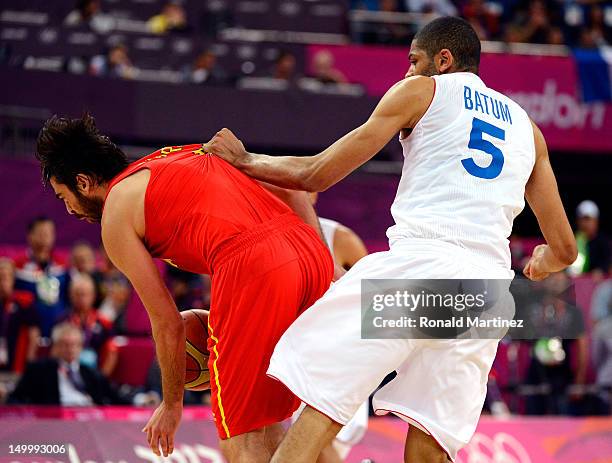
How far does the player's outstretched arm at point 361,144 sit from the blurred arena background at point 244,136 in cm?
303

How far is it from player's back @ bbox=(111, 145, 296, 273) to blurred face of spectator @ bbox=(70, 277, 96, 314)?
4.88 m

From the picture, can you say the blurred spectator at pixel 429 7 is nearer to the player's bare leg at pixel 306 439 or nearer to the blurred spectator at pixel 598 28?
the blurred spectator at pixel 598 28

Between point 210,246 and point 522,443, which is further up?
point 210,246

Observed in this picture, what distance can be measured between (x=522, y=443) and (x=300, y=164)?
4.16m

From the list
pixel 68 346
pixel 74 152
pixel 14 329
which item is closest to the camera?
pixel 74 152

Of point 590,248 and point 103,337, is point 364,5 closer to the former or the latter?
point 590,248

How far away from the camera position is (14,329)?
883cm

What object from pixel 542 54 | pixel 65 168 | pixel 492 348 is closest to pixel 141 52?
pixel 542 54

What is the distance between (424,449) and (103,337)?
5.40 m

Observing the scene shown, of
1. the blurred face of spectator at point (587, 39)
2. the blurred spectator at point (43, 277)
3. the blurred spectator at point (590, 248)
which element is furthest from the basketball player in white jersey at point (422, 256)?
the blurred face of spectator at point (587, 39)

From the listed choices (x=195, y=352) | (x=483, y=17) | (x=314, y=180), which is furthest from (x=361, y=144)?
(x=483, y=17)

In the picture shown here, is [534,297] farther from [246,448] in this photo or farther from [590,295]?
[246,448]

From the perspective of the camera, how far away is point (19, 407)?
7457mm

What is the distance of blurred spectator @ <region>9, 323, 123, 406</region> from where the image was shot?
8.17m
